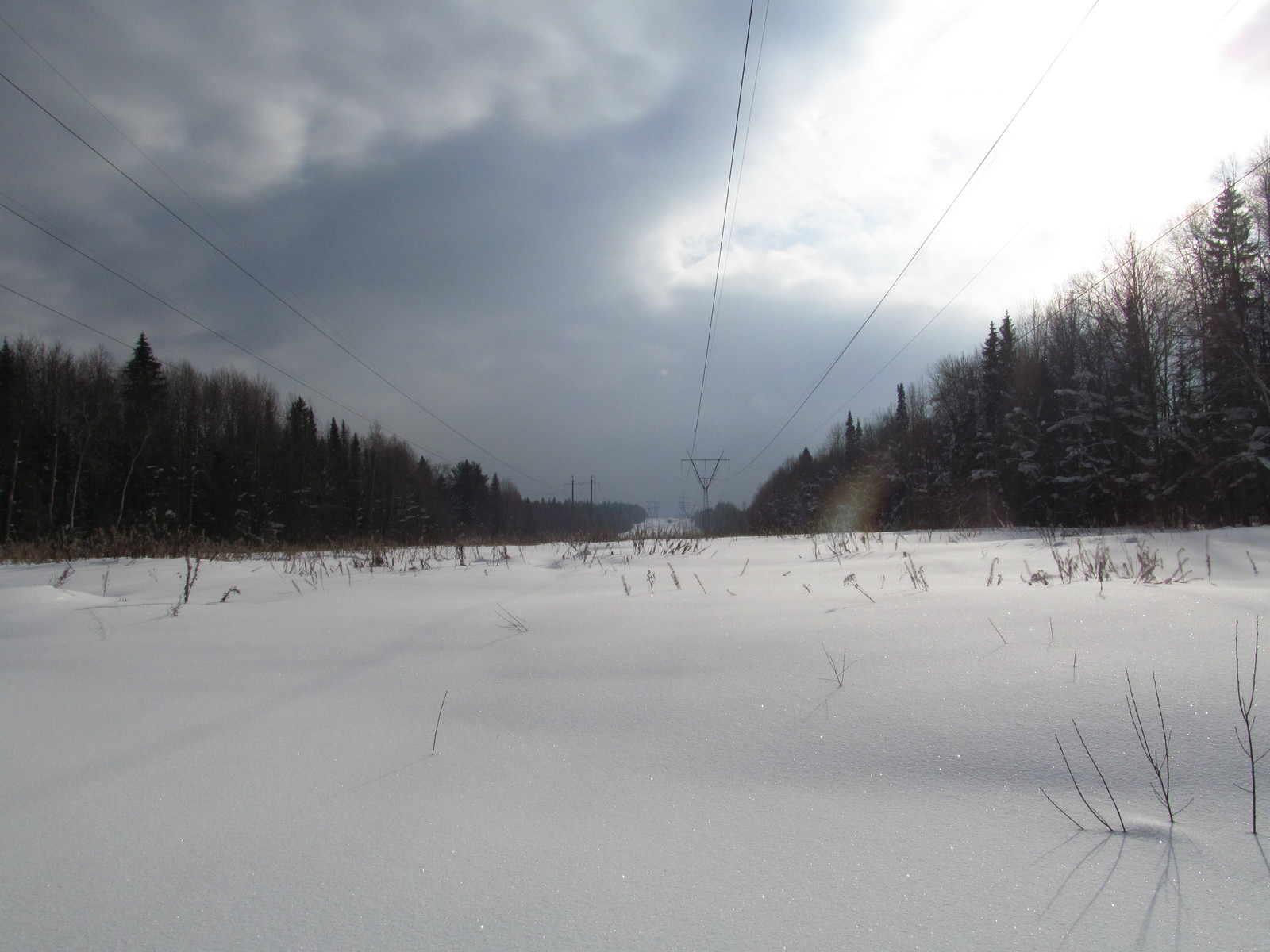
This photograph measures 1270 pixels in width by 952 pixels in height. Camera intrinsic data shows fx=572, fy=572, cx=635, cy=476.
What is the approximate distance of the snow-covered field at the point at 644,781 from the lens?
3.35 feet

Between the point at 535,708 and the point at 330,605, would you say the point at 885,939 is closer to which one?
the point at 535,708

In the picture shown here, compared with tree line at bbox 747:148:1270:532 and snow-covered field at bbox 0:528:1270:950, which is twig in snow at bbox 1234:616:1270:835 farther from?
tree line at bbox 747:148:1270:532

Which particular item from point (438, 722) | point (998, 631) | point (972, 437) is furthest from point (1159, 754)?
point (972, 437)

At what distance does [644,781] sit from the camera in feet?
5.00

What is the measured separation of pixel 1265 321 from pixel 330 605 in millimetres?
27737

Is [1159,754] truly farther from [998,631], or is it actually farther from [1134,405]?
[1134,405]

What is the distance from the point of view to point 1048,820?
123 centimetres

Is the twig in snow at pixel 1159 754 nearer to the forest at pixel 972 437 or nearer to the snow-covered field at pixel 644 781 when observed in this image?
the snow-covered field at pixel 644 781

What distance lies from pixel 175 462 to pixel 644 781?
44.5 meters

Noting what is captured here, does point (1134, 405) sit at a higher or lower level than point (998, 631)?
higher

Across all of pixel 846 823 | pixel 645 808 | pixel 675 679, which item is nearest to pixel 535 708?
pixel 675 679

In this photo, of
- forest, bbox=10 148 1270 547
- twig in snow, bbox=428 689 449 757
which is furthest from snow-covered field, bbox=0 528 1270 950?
forest, bbox=10 148 1270 547

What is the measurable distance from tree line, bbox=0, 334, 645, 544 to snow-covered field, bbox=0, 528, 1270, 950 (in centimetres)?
858

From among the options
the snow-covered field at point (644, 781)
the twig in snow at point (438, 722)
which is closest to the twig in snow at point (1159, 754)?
the snow-covered field at point (644, 781)
